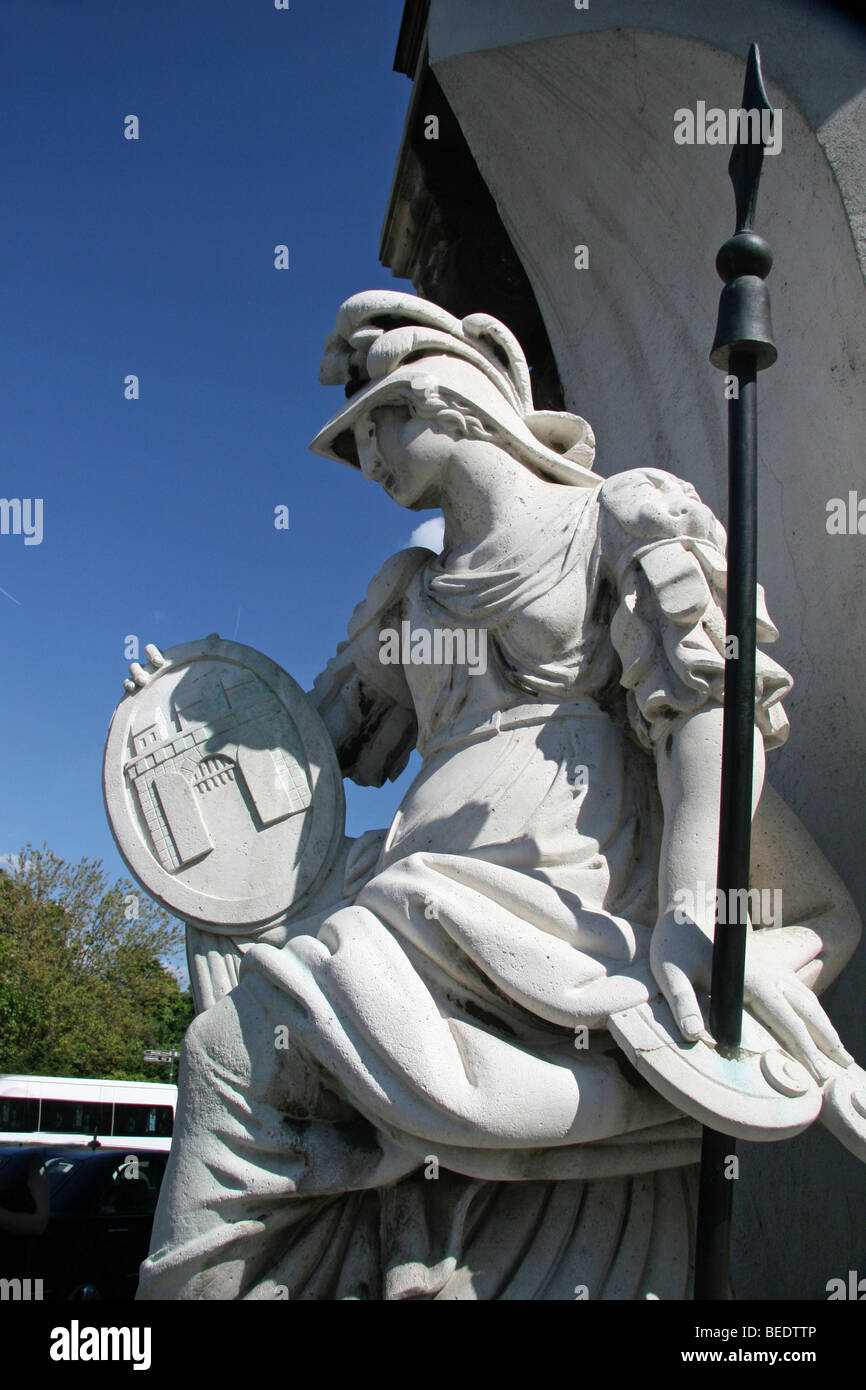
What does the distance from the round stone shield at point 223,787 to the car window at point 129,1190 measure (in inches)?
163

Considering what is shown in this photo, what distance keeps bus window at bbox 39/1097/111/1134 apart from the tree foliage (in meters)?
7.23

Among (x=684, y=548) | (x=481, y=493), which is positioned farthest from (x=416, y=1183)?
(x=481, y=493)

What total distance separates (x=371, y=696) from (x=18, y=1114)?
1493cm

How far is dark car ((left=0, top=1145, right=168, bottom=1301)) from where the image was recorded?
15.4 ft

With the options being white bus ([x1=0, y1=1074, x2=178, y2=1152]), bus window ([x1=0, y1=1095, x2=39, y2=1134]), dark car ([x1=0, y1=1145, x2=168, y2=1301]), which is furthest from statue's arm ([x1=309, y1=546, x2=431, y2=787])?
bus window ([x1=0, y1=1095, x2=39, y2=1134])

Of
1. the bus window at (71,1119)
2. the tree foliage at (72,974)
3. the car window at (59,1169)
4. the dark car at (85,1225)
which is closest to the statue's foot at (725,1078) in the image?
the dark car at (85,1225)

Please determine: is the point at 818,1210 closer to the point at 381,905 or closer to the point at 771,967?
the point at 771,967

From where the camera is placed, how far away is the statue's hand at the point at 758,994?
2.08m

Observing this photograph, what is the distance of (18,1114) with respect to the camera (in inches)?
625

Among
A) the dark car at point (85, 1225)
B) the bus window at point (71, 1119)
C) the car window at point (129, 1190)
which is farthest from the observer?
the bus window at point (71, 1119)

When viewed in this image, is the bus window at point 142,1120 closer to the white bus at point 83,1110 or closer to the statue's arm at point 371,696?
the white bus at point 83,1110

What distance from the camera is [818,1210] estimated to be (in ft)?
9.57

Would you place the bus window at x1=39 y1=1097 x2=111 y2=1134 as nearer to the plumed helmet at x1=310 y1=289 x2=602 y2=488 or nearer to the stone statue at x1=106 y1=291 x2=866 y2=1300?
the stone statue at x1=106 y1=291 x2=866 y2=1300
